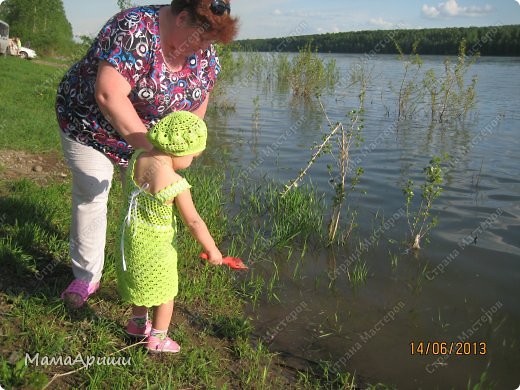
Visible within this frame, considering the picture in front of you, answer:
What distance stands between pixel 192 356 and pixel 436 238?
11.1ft

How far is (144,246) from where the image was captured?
228 centimetres

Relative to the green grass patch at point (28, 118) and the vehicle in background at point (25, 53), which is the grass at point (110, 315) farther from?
the vehicle in background at point (25, 53)

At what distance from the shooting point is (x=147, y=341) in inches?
101

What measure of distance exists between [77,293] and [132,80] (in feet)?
4.43

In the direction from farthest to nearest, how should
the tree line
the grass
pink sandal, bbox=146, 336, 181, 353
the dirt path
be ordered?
the tree line
the dirt path
pink sandal, bbox=146, 336, 181, 353
the grass

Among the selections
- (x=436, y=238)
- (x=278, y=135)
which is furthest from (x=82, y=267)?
(x=278, y=135)

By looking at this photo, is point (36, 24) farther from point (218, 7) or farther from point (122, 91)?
point (218, 7)

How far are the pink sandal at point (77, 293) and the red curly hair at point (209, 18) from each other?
170 cm

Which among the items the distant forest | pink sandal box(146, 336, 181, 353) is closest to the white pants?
pink sandal box(146, 336, 181, 353)

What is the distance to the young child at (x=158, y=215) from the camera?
2.12 m

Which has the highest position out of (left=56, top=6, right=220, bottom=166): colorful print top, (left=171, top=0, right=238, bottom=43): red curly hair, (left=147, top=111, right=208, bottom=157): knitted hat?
(left=171, top=0, right=238, bottom=43): red curly hair

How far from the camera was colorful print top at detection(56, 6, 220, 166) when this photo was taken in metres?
2.30

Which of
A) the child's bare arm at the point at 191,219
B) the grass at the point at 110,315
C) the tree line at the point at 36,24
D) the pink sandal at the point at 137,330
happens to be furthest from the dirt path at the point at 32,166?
the tree line at the point at 36,24

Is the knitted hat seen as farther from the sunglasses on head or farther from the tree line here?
the tree line
